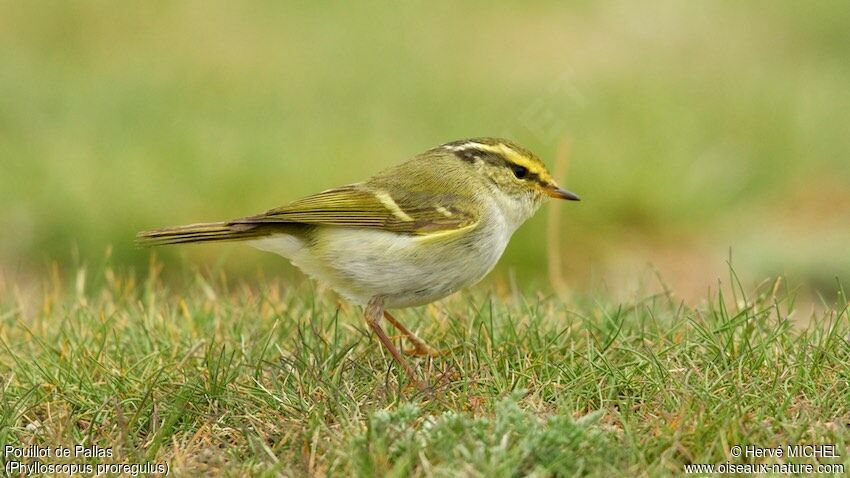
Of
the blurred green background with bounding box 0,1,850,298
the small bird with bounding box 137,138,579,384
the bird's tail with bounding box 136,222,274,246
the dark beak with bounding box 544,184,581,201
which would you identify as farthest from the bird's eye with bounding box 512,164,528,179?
the blurred green background with bounding box 0,1,850,298

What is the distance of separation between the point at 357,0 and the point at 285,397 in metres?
12.2

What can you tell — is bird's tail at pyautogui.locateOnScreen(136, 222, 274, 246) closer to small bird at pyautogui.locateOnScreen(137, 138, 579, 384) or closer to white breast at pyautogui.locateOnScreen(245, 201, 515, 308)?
small bird at pyautogui.locateOnScreen(137, 138, 579, 384)

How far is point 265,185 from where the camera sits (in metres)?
10.3

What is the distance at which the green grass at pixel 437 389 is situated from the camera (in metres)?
4.32

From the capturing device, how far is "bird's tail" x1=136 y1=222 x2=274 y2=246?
5824mm

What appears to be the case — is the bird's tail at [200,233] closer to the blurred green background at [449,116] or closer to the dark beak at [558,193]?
the dark beak at [558,193]

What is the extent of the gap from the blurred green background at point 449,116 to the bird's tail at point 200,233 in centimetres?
221

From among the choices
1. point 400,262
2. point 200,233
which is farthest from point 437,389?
point 200,233

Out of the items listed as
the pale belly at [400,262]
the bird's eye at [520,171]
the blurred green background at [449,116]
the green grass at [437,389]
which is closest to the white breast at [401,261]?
the pale belly at [400,262]

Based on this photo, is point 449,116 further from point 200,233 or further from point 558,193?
point 200,233

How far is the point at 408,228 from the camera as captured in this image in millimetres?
5848

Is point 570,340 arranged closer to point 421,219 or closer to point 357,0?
point 421,219

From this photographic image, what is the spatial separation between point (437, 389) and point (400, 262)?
88 centimetres

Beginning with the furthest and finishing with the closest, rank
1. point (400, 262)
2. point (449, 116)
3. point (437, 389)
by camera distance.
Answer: point (449, 116)
point (400, 262)
point (437, 389)
